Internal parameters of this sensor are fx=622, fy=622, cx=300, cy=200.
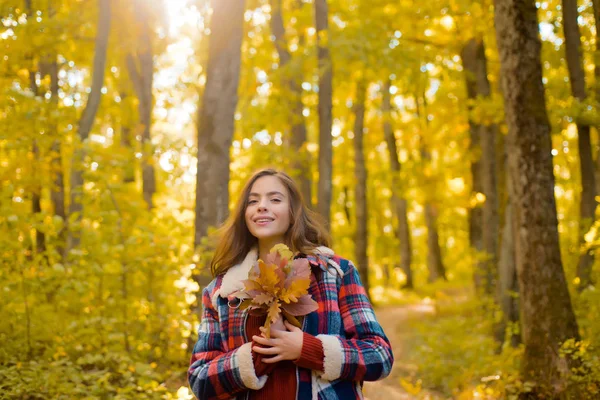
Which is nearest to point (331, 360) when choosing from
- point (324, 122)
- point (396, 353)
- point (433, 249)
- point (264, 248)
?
point (264, 248)

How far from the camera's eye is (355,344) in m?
2.78

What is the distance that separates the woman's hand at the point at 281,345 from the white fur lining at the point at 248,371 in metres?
0.06

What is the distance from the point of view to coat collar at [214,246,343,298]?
2.95 m

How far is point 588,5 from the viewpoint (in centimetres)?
977

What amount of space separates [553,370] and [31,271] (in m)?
4.97

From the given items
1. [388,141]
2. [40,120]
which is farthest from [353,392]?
[388,141]

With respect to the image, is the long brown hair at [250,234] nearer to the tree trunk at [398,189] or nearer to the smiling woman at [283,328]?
the smiling woman at [283,328]

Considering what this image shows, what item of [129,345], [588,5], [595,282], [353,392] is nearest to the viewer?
[353,392]

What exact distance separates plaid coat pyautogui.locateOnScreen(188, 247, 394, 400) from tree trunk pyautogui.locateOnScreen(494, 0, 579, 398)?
11.3ft

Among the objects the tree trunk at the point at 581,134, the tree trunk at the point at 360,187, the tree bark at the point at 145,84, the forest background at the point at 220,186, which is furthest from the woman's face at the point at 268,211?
the tree trunk at the point at 360,187

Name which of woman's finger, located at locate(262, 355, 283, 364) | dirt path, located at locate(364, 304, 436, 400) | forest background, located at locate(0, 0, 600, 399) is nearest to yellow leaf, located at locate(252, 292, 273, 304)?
woman's finger, located at locate(262, 355, 283, 364)

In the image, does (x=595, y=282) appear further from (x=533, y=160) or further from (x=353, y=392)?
(x=353, y=392)

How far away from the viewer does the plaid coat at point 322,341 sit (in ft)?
8.90

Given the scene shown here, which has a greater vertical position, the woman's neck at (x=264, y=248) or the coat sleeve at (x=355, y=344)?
the woman's neck at (x=264, y=248)
